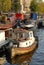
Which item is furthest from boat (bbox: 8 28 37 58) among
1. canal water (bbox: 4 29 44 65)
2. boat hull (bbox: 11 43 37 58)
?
canal water (bbox: 4 29 44 65)

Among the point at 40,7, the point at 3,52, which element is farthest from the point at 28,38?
the point at 40,7

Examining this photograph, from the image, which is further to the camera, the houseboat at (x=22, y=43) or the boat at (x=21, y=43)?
the houseboat at (x=22, y=43)

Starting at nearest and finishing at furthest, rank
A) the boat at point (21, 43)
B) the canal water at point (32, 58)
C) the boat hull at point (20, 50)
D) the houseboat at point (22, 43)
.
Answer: the canal water at point (32, 58) < the boat hull at point (20, 50) < the boat at point (21, 43) < the houseboat at point (22, 43)

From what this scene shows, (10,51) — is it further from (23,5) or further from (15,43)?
(23,5)

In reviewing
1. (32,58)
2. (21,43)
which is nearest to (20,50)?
(21,43)

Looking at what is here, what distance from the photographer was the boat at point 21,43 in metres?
40.4

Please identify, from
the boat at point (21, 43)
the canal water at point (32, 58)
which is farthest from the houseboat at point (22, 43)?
the canal water at point (32, 58)

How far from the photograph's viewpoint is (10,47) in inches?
1598

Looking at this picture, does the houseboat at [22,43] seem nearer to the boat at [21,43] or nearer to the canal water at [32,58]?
the boat at [21,43]

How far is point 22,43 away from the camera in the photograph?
4188cm

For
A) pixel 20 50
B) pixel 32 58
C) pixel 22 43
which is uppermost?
pixel 22 43

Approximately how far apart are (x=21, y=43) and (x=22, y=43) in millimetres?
143

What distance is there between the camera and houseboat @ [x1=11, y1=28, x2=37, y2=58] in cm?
4058

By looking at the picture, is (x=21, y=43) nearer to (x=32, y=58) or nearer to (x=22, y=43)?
(x=22, y=43)
